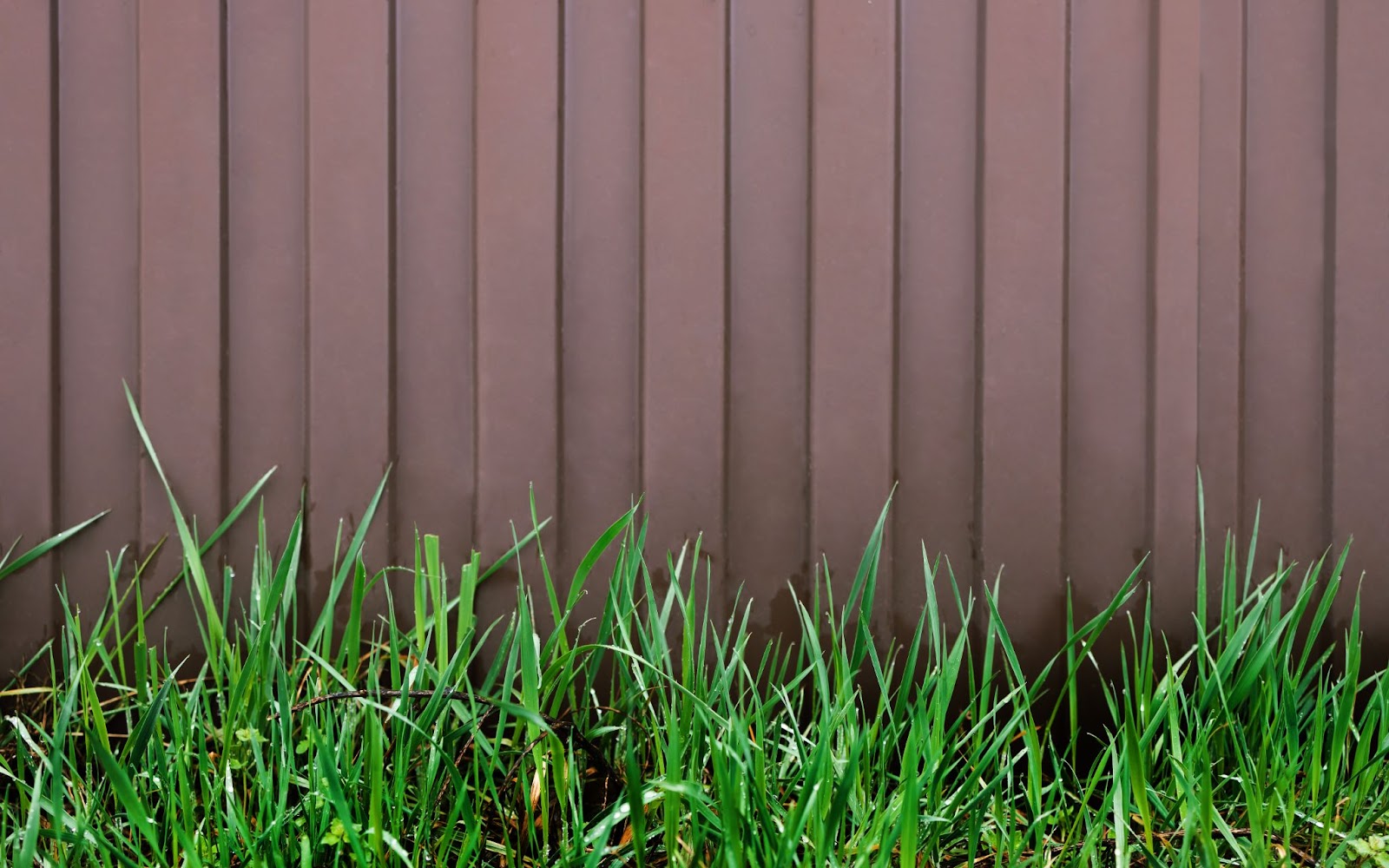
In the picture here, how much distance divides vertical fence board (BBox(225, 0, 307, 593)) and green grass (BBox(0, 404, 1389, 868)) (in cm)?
7

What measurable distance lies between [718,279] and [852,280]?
0.23 meters

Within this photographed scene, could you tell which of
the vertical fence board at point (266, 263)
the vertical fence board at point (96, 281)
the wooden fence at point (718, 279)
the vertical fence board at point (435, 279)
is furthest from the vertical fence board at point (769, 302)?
the vertical fence board at point (96, 281)

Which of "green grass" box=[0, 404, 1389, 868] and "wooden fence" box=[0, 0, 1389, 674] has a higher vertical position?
"wooden fence" box=[0, 0, 1389, 674]

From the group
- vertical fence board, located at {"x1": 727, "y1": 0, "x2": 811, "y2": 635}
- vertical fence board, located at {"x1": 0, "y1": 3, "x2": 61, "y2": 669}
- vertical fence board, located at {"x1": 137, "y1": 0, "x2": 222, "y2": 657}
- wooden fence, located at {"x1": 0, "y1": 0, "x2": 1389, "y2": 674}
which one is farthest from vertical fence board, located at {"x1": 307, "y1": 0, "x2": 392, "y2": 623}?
vertical fence board, located at {"x1": 727, "y1": 0, "x2": 811, "y2": 635}

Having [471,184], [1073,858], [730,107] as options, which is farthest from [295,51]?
[1073,858]

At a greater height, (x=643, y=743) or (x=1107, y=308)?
(x=1107, y=308)

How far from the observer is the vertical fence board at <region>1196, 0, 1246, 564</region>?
1573 millimetres

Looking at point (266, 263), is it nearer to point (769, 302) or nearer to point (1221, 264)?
point (769, 302)

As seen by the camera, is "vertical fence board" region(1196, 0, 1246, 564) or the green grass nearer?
the green grass

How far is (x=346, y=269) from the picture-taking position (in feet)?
5.03

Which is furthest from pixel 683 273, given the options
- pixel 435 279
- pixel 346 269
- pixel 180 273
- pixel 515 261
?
pixel 180 273

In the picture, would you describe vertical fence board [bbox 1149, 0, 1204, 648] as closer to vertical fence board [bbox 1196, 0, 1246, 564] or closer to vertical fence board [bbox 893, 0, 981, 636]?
vertical fence board [bbox 1196, 0, 1246, 564]

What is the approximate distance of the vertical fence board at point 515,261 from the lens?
5.05ft

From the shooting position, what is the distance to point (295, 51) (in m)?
1.53
